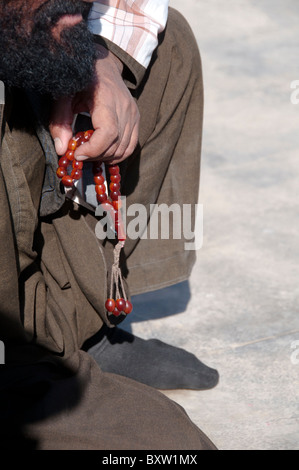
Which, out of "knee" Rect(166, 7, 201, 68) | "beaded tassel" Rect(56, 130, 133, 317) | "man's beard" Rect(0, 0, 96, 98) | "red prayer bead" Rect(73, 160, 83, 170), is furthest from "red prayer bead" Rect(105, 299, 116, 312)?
"knee" Rect(166, 7, 201, 68)

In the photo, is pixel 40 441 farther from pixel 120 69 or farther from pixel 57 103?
pixel 120 69

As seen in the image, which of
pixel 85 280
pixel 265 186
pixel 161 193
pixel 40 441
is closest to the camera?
pixel 40 441

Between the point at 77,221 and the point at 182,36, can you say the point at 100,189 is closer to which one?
the point at 77,221

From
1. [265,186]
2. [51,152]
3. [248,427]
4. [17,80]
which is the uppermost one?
[17,80]

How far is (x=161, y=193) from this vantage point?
179cm

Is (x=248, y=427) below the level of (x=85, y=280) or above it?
below

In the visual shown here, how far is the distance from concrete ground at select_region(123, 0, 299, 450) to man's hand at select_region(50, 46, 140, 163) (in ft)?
1.98

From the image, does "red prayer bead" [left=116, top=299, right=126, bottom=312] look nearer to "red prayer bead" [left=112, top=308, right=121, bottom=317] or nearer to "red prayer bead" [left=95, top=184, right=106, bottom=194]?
"red prayer bead" [left=112, top=308, right=121, bottom=317]

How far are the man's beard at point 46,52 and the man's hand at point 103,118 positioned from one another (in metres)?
0.07

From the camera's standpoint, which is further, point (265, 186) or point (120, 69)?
point (265, 186)

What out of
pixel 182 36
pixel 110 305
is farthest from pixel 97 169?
pixel 182 36

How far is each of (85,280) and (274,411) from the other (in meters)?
0.50

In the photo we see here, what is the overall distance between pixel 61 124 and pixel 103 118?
0.25ft
